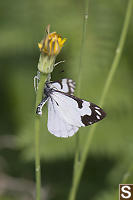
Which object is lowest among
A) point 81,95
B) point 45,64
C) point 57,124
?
point 81,95

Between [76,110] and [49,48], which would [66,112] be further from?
[49,48]

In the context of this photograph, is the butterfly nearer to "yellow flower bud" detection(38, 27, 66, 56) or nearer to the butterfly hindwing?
the butterfly hindwing

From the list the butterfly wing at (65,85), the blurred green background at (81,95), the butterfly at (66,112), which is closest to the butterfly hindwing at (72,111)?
the butterfly at (66,112)

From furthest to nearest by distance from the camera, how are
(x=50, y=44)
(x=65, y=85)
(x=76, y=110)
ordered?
(x=65, y=85) < (x=76, y=110) < (x=50, y=44)

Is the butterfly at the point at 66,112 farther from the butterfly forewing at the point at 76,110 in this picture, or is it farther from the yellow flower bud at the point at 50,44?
the yellow flower bud at the point at 50,44

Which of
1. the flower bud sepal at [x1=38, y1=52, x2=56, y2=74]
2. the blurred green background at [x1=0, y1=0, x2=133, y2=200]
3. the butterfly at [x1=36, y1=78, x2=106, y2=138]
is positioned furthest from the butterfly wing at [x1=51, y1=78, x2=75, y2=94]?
the blurred green background at [x1=0, y1=0, x2=133, y2=200]

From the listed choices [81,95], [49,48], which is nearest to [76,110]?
[49,48]

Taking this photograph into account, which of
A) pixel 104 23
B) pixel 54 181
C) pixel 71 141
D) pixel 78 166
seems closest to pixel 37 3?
pixel 104 23
